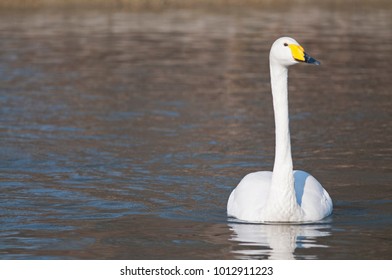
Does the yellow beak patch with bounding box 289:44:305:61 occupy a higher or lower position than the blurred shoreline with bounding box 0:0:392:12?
lower

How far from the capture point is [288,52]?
1055 centimetres

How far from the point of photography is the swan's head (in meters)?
10.5

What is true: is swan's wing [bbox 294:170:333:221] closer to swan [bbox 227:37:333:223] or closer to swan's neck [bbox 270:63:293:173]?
swan [bbox 227:37:333:223]

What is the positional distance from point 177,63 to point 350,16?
55.1 feet

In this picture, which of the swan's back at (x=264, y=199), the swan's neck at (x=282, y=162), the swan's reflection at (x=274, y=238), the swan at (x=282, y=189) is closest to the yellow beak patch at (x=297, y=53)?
the swan at (x=282, y=189)

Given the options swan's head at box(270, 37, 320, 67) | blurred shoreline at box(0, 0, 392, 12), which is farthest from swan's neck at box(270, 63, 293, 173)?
blurred shoreline at box(0, 0, 392, 12)

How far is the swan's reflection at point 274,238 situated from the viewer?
9.83 m

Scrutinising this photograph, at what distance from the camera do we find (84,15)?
4378 centimetres

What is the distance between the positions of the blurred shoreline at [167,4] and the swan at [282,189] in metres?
36.9

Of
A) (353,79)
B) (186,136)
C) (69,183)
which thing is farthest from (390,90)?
(69,183)

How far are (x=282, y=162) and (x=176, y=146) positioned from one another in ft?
16.2

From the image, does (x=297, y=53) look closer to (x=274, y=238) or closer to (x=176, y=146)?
(x=274, y=238)

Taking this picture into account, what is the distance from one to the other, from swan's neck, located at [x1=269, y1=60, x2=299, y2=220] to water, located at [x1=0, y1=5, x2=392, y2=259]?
25 centimetres

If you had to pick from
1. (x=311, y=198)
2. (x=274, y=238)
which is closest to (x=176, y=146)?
(x=311, y=198)
